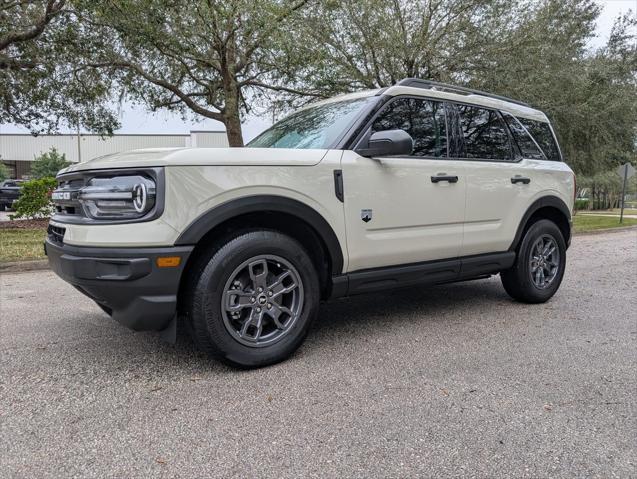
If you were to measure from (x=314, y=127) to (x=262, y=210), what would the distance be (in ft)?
3.76

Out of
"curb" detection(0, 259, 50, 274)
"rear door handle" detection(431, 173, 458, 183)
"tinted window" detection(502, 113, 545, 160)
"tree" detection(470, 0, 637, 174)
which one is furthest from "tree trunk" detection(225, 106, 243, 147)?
"rear door handle" detection(431, 173, 458, 183)

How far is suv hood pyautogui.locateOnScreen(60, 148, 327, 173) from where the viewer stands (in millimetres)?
2703

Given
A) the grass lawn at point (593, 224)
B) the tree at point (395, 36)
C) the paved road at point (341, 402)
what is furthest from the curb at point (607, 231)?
the paved road at point (341, 402)

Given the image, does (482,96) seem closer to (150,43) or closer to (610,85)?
(150,43)

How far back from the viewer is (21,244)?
8.80 metres

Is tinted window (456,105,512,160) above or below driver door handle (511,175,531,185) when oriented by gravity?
above

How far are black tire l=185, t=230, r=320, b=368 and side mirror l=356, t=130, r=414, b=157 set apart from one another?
86 centimetres

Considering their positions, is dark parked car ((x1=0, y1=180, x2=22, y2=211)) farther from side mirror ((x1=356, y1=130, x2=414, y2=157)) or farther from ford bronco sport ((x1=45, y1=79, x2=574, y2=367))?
side mirror ((x1=356, y1=130, x2=414, y2=157))

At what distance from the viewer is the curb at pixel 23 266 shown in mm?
6953

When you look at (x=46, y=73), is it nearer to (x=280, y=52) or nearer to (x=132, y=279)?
(x=280, y=52)

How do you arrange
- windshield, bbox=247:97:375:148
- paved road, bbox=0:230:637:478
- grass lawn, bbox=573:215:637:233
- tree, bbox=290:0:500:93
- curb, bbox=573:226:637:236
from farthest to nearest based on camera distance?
grass lawn, bbox=573:215:637:233 < curb, bbox=573:226:637:236 < tree, bbox=290:0:500:93 < windshield, bbox=247:97:375:148 < paved road, bbox=0:230:637:478

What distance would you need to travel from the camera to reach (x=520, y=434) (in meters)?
2.25

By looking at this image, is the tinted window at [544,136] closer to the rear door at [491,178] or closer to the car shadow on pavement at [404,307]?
the rear door at [491,178]

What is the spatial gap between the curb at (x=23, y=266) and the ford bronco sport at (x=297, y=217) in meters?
4.61
